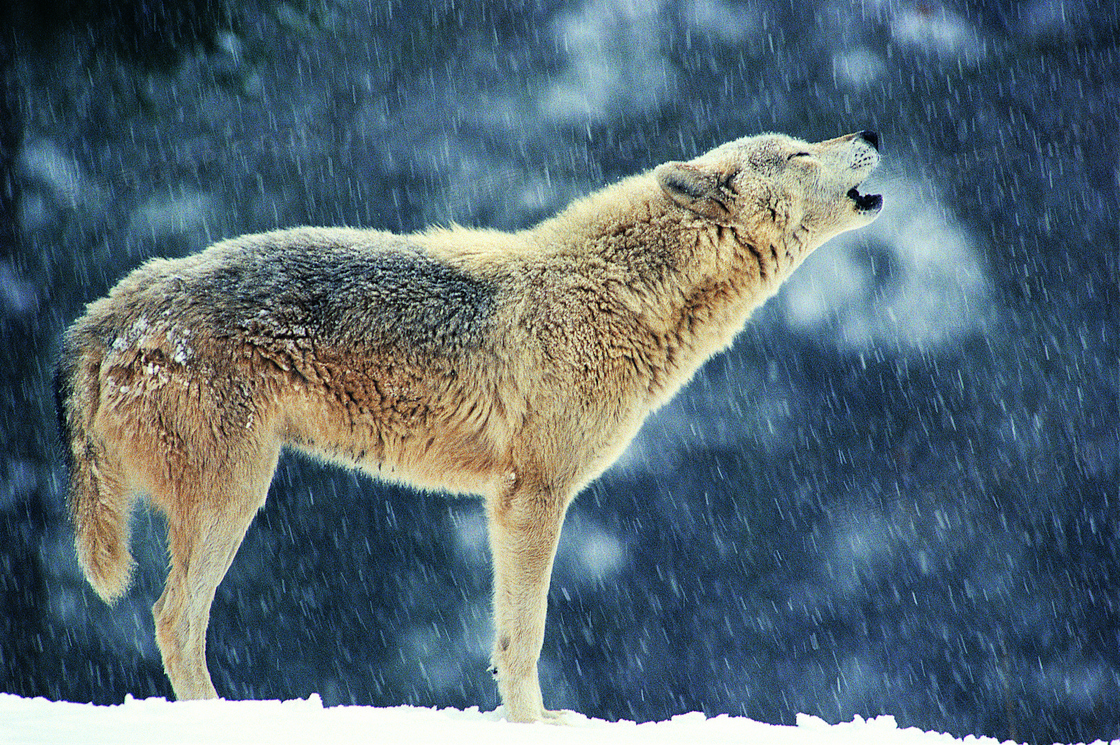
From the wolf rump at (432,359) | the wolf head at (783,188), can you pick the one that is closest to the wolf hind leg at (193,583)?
the wolf rump at (432,359)

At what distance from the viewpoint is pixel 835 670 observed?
31.5 feet

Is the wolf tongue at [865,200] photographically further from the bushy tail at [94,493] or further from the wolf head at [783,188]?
the bushy tail at [94,493]

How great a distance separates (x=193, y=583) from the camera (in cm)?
373

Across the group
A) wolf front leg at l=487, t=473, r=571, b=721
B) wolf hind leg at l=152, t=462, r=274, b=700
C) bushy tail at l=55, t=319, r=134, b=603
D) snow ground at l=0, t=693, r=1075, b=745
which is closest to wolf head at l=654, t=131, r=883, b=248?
wolf front leg at l=487, t=473, r=571, b=721

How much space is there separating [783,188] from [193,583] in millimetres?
3048

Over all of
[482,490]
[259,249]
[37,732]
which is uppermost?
[259,249]

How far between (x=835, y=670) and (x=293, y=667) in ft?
17.6

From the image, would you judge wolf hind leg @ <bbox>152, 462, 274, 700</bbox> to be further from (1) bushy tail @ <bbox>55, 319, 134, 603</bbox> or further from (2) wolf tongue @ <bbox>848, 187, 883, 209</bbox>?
(2) wolf tongue @ <bbox>848, 187, 883, 209</bbox>

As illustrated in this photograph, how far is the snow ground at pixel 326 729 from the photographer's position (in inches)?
105

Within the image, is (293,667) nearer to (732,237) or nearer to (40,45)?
(40,45)

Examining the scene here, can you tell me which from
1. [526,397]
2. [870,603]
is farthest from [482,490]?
[870,603]

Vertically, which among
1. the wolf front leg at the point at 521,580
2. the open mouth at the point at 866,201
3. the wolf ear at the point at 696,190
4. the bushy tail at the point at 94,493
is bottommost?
the wolf front leg at the point at 521,580

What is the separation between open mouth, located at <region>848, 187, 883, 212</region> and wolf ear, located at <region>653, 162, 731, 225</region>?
1.97 feet

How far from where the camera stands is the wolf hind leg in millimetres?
3686
